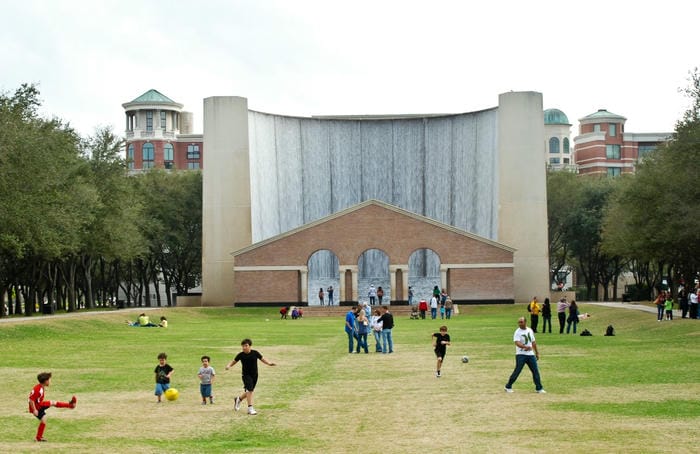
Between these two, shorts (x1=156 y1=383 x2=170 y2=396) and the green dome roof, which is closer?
shorts (x1=156 y1=383 x2=170 y2=396)

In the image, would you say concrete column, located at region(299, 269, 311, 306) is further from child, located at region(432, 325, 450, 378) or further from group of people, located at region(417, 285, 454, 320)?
child, located at region(432, 325, 450, 378)

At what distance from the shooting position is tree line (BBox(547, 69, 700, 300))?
5866cm

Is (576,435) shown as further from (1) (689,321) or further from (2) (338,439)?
(1) (689,321)

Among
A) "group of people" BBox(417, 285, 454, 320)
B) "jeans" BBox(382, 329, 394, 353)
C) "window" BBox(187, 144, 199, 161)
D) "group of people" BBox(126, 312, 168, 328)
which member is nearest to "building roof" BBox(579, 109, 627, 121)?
"window" BBox(187, 144, 199, 161)

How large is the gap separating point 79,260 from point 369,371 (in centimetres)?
5342

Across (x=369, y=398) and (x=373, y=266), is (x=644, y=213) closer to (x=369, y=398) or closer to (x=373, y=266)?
(x=373, y=266)

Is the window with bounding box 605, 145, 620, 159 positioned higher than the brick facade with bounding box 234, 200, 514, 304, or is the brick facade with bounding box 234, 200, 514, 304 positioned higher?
the window with bounding box 605, 145, 620, 159

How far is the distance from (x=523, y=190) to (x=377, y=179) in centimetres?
1414

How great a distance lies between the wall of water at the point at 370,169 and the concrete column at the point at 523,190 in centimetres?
300

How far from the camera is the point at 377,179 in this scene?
102562 millimetres

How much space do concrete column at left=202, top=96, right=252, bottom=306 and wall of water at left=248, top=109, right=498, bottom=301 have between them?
2.06 m

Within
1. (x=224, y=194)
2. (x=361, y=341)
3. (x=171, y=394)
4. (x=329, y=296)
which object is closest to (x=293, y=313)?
(x=329, y=296)

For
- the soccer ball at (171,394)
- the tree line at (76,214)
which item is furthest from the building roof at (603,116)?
the soccer ball at (171,394)

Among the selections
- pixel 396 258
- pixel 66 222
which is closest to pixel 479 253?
pixel 396 258
